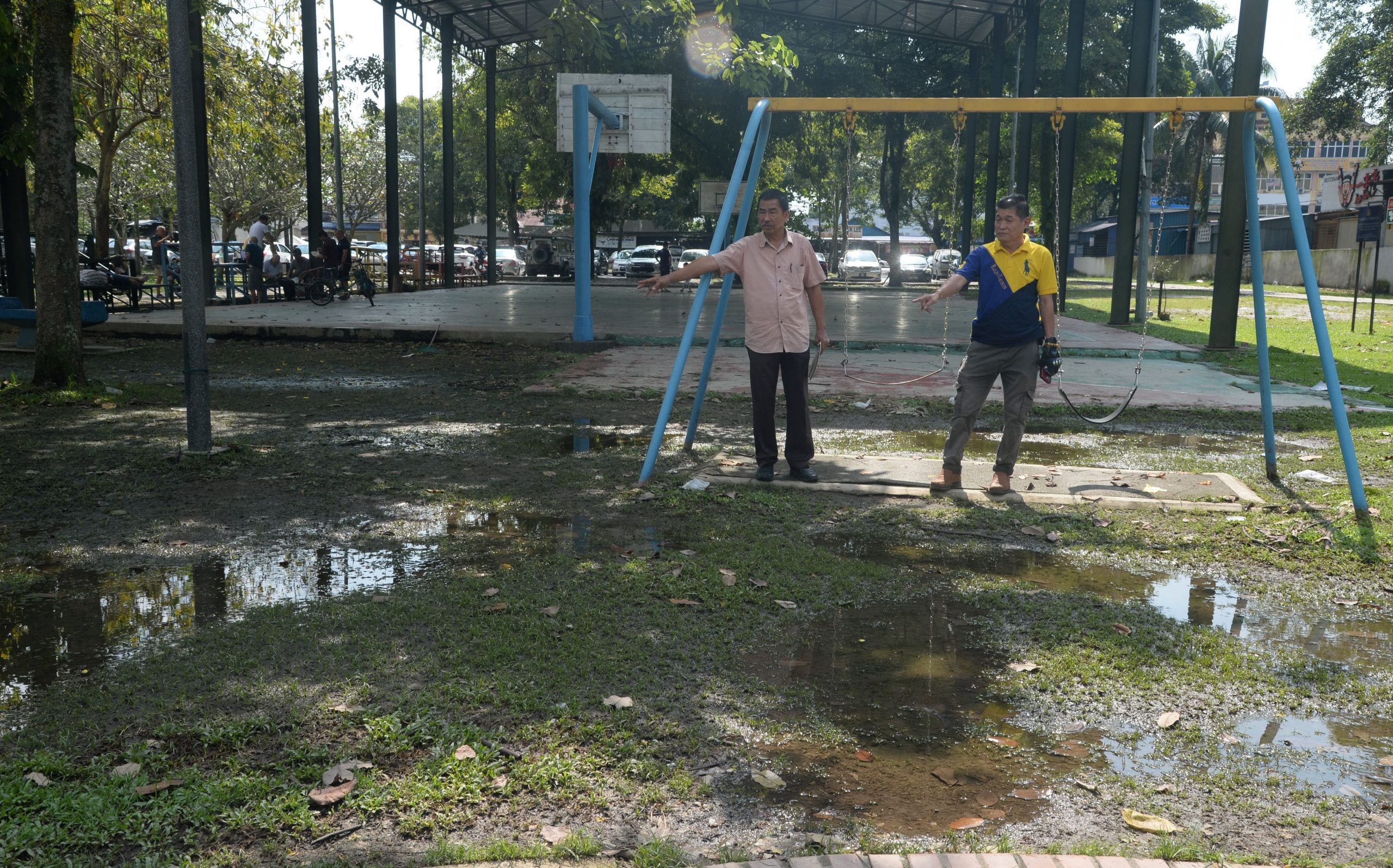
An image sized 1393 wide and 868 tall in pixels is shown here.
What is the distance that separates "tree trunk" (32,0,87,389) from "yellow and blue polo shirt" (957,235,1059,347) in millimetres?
7677

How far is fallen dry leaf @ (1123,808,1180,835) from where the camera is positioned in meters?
2.95

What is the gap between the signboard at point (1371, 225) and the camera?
1934 cm

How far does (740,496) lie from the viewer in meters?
6.70

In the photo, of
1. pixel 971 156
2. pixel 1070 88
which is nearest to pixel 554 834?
pixel 1070 88

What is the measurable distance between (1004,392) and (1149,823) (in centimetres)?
404

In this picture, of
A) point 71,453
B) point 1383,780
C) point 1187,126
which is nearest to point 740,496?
point 1383,780

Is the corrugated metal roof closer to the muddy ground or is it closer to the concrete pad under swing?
the concrete pad under swing

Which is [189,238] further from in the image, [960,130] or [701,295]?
[960,130]

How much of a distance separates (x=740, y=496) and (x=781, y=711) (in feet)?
10.1

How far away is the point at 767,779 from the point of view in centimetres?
320

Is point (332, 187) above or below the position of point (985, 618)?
above

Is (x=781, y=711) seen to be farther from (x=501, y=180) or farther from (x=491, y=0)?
(x=501, y=180)

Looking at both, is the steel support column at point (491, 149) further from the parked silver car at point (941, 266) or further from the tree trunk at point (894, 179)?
the parked silver car at point (941, 266)

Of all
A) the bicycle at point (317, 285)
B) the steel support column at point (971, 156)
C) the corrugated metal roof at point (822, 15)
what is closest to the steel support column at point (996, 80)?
the corrugated metal roof at point (822, 15)
